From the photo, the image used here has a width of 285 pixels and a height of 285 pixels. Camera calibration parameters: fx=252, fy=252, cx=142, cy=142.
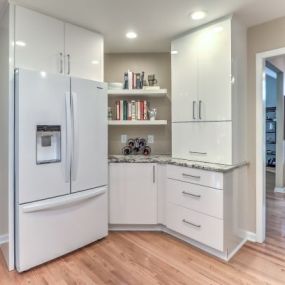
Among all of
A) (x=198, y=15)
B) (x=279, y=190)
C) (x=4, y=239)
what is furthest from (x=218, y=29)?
(x=279, y=190)

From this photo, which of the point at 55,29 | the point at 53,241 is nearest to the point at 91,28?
the point at 55,29

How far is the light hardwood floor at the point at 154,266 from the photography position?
2090 millimetres

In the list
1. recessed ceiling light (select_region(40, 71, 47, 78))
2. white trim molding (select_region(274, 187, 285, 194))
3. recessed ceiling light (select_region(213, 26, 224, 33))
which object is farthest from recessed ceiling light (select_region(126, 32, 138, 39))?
white trim molding (select_region(274, 187, 285, 194))

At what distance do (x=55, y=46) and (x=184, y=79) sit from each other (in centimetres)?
141

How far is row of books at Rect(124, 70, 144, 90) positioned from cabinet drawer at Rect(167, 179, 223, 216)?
50.0 inches

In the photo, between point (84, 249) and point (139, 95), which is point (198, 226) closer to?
point (84, 249)

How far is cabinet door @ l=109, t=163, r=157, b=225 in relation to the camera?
2973 mm

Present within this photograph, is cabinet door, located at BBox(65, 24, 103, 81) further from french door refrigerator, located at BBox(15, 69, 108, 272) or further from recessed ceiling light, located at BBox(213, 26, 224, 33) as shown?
recessed ceiling light, located at BBox(213, 26, 224, 33)

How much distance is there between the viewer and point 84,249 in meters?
2.62

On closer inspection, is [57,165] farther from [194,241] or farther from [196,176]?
[194,241]

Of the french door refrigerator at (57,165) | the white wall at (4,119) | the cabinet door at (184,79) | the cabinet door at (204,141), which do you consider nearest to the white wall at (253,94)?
the cabinet door at (204,141)

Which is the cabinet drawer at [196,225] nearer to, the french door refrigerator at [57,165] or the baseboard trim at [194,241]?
the baseboard trim at [194,241]

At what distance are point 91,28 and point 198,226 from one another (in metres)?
2.37

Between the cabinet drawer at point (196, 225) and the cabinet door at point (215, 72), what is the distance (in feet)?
3.30
